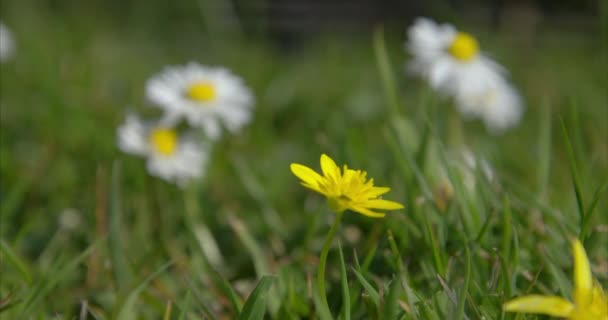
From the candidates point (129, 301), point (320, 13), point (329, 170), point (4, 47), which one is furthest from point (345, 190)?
point (320, 13)

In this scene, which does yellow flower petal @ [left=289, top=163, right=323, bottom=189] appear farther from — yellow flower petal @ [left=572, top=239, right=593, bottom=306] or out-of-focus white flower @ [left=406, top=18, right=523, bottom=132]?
A: out-of-focus white flower @ [left=406, top=18, right=523, bottom=132]

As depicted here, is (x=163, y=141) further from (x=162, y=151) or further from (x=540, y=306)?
(x=540, y=306)

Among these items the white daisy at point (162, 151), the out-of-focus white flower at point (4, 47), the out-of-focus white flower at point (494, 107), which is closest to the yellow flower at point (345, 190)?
the white daisy at point (162, 151)

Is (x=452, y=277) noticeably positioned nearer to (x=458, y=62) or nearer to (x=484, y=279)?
(x=484, y=279)

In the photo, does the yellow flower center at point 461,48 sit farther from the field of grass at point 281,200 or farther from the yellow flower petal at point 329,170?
the yellow flower petal at point 329,170

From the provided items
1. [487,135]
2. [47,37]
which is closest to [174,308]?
[487,135]

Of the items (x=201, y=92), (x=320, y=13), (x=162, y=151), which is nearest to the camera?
(x=162, y=151)
